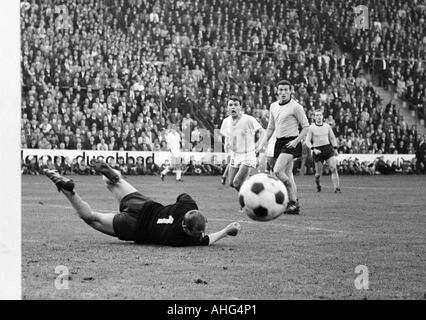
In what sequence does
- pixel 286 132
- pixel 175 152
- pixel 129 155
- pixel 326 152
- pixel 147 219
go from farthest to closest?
pixel 129 155 → pixel 175 152 → pixel 326 152 → pixel 286 132 → pixel 147 219

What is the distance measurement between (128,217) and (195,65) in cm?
2042

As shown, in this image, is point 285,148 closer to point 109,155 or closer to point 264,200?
point 264,200

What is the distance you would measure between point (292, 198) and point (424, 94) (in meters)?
19.0

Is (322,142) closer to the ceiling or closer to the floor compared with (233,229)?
closer to the ceiling

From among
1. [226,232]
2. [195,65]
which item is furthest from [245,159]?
[195,65]

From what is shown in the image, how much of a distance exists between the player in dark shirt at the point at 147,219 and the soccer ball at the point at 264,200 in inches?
18.1

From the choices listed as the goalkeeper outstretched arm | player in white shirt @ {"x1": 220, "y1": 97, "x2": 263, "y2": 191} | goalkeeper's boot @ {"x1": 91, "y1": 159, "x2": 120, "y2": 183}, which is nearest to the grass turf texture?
the goalkeeper outstretched arm

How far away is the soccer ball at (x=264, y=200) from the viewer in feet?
23.5

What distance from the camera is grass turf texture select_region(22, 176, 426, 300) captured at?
550 centimetres

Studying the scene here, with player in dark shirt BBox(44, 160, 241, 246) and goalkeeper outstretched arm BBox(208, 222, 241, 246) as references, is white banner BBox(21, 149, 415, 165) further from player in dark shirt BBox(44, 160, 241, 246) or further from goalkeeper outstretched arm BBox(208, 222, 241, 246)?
goalkeeper outstretched arm BBox(208, 222, 241, 246)

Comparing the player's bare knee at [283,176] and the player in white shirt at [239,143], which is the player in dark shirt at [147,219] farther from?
the player in white shirt at [239,143]

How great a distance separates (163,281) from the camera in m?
5.84

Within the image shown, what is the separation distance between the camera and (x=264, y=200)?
23.5ft

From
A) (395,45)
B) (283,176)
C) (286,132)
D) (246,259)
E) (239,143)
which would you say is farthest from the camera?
(395,45)
